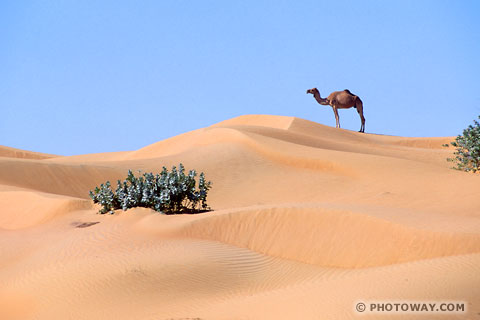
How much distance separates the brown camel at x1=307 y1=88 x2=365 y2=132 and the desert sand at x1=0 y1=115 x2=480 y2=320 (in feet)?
51.2

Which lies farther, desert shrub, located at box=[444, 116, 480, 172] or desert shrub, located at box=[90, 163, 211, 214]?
desert shrub, located at box=[444, 116, 480, 172]

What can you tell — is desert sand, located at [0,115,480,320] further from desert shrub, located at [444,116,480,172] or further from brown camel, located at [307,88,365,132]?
brown camel, located at [307,88,365,132]

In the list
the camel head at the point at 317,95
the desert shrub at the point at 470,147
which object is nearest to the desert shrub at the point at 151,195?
the desert shrub at the point at 470,147

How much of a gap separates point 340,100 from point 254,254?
2530cm

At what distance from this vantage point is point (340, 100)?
34.6m

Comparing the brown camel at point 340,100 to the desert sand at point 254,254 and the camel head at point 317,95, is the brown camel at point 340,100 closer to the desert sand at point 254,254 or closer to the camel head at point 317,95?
the camel head at point 317,95

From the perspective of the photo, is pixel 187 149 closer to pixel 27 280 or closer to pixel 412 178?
pixel 412 178

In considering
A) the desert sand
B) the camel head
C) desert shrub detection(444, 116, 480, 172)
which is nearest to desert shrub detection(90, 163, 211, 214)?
the desert sand

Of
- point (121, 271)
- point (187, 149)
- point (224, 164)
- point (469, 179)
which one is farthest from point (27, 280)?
point (187, 149)

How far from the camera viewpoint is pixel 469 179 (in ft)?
50.7

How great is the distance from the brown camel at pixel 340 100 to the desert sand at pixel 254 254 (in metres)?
15.6

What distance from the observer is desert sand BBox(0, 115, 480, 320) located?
7.17 metres

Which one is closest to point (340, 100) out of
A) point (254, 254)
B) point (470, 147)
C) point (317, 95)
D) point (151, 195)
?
point (317, 95)

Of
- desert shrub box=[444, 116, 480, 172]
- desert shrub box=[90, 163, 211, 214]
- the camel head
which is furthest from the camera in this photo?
the camel head
